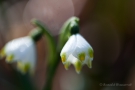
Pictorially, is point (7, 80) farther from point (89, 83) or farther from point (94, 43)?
point (94, 43)

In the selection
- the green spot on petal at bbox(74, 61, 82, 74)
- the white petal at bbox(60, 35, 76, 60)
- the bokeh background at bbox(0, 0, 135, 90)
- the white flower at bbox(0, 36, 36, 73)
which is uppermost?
the bokeh background at bbox(0, 0, 135, 90)

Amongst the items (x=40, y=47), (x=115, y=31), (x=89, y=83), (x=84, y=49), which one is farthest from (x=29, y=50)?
(x=115, y=31)

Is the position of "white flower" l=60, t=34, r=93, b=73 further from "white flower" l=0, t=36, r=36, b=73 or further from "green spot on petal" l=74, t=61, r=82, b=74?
"white flower" l=0, t=36, r=36, b=73

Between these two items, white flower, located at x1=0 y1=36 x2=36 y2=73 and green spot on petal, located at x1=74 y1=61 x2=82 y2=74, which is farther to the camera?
white flower, located at x1=0 y1=36 x2=36 y2=73

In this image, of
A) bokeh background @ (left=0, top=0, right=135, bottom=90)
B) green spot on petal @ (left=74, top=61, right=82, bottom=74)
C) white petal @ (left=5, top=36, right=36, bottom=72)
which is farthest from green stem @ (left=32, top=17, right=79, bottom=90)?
bokeh background @ (left=0, top=0, right=135, bottom=90)

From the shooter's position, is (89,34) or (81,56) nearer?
(81,56)

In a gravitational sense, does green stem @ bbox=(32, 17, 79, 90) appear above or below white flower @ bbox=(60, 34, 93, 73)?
above

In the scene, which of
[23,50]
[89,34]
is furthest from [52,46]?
[89,34]

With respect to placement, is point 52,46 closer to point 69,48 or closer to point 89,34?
point 69,48

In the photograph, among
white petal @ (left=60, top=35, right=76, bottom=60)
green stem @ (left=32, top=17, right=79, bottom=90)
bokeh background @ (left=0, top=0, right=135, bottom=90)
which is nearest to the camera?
white petal @ (left=60, top=35, right=76, bottom=60)
